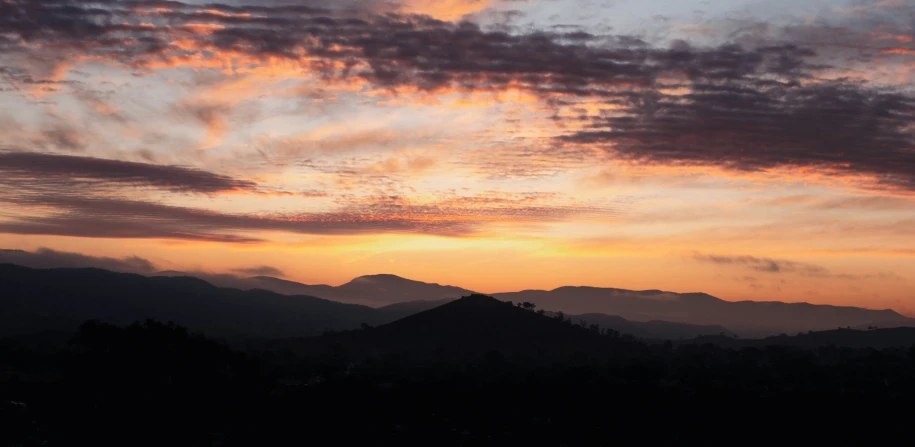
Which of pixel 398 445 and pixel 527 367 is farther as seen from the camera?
pixel 527 367

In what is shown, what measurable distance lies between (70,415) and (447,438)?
50282 mm

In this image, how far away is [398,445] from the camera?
323 ft

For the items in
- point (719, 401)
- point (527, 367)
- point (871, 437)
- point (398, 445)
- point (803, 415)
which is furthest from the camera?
point (527, 367)

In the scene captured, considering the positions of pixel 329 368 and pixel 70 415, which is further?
pixel 329 368

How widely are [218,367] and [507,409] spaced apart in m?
51.3

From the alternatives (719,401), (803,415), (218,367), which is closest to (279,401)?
(218,367)

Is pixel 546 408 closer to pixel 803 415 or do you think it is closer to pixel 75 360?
pixel 803 415

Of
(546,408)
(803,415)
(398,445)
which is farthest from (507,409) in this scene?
(803,415)

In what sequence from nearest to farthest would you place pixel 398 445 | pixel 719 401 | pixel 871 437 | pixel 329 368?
1. pixel 398 445
2. pixel 871 437
3. pixel 719 401
4. pixel 329 368

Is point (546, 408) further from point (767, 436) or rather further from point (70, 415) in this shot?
point (70, 415)

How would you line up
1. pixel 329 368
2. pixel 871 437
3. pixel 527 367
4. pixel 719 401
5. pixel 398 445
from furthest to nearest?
pixel 527 367, pixel 329 368, pixel 719 401, pixel 871 437, pixel 398 445

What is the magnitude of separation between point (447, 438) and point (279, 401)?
33.1 meters

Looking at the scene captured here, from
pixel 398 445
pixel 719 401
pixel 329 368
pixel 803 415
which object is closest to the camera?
pixel 398 445

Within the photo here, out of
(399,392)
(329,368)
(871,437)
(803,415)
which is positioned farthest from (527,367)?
(871,437)
